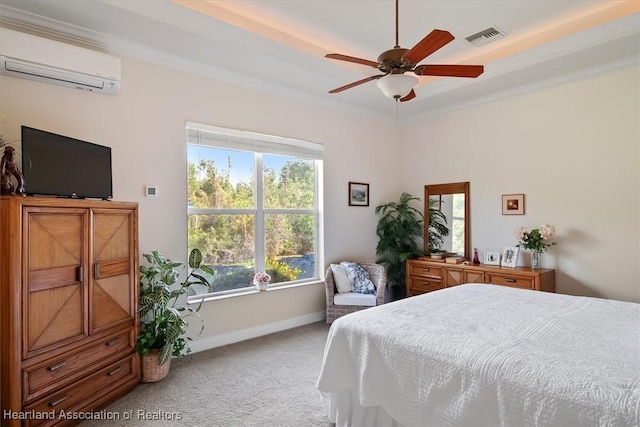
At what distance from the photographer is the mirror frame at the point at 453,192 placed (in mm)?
4560

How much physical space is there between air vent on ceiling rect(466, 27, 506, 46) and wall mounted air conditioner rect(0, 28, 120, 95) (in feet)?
10.6

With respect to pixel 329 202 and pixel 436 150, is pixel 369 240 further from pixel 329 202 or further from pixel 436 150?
pixel 436 150

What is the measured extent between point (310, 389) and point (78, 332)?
1.66 meters

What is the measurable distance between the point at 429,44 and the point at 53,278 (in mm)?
2629

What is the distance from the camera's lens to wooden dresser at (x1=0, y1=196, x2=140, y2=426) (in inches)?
75.4

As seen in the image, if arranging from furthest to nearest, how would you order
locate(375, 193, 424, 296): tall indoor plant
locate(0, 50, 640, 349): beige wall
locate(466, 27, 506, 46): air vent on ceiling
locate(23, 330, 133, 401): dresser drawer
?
1. locate(375, 193, 424, 296): tall indoor plant
2. locate(466, 27, 506, 46): air vent on ceiling
3. locate(0, 50, 640, 349): beige wall
4. locate(23, 330, 133, 401): dresser drawer

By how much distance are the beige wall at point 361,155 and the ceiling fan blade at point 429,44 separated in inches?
86.0

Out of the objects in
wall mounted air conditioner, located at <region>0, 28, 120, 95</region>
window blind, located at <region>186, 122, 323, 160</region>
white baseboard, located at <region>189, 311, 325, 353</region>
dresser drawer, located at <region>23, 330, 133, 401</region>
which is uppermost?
wall mounted air conditioner, located at <region>0, 28, 120, 95</region>

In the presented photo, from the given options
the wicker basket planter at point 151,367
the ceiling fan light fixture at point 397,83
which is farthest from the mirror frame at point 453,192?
the wicker basket planter at point 151,367

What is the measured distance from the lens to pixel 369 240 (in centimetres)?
507

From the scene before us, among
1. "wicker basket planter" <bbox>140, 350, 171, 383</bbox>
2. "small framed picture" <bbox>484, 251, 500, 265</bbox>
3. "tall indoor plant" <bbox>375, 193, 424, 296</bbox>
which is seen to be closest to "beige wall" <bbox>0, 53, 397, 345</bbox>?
"tall indoor plant" <bbox>375, 193, 424, 296</bbox>

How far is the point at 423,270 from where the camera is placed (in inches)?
180

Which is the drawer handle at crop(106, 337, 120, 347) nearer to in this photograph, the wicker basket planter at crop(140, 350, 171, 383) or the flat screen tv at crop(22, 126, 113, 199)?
the wicker basket planter at crop(140, 350, 171, 383)

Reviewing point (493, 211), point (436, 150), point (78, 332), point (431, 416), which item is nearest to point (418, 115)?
point (436, 150)
